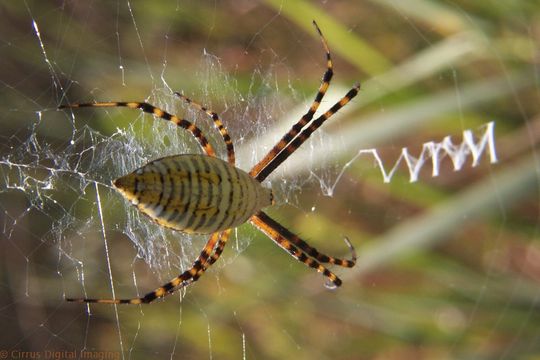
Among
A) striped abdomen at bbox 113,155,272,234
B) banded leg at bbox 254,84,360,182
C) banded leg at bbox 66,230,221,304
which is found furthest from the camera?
banded leg at bbox 254,84,360,182

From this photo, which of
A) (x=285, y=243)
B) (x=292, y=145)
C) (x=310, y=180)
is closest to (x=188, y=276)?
(x=285, y=243)

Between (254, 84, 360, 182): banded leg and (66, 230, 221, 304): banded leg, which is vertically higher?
(254, 84, 360, 182): banded leg

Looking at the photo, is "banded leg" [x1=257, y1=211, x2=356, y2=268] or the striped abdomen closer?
the striped abdomen

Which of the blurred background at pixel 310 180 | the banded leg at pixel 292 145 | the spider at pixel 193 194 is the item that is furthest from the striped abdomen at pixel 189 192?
the blurred background at pixel 310 180

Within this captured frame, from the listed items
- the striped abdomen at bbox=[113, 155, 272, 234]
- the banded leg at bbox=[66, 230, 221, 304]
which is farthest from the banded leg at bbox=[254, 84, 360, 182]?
A: the striped abdomen at bbox=[113, 155, 272, 234]

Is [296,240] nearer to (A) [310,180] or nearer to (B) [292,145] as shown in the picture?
(B) [292,145]

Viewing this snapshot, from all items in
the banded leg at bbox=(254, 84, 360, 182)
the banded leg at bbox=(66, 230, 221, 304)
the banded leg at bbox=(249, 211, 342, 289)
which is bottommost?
the banded leg at bbox=(66, 230, 221, 304)

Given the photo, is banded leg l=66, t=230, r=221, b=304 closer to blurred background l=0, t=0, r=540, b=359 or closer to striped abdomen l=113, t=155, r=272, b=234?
striped abdomen l=113, t=155, r=272, b=234
